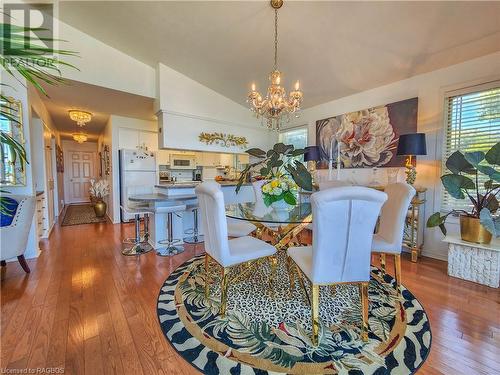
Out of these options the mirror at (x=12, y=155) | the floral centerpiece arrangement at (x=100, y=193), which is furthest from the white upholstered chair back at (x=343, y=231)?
the floral centerpiece arrangement at (x=100, y=193)

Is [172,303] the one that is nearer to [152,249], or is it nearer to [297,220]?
[297,220]

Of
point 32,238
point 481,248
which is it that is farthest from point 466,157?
point 32,238

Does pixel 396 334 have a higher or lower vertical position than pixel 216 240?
lower

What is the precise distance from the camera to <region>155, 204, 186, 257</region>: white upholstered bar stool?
2.95 metres

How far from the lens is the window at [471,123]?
8.46ft

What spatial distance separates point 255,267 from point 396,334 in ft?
4.62

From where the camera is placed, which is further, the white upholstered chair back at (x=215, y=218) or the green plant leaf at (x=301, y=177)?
the green plant leaf at (x=301, y=177)

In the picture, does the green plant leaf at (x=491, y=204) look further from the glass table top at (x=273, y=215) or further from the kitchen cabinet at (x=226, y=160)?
the kitchen cabinet at (x=226, y=160)

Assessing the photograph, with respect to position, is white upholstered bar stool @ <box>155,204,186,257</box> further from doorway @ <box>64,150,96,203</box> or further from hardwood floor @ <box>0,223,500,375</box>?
doorway @ <box>64,150,96,203</box>

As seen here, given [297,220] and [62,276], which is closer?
[297,220]

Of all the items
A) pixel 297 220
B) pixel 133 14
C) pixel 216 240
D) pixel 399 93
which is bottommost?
pixel 216 240

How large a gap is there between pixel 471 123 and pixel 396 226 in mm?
1987

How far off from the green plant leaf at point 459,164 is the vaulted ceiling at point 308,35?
128cm

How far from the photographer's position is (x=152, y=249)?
325cm
